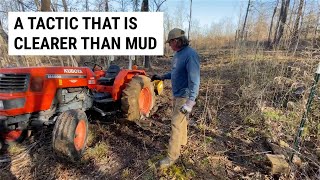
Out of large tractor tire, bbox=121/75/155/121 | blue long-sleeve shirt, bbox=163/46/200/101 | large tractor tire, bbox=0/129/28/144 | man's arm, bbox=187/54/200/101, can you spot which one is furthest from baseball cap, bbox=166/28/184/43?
large tractor tire, bbox=0/129/28/144

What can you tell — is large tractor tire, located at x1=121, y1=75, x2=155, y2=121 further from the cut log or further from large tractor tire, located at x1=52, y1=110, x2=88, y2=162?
the cut log

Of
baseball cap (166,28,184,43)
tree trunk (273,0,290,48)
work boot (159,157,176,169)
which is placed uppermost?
tree trunk (273,0,290,48)

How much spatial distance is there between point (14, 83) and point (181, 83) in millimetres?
2120

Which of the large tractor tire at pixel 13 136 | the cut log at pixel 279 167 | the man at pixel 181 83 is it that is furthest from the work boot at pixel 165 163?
the large tractor tire at pixel 13 136

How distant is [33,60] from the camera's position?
28.5 ft

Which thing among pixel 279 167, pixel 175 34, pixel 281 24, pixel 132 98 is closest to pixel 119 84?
pixel 132 98

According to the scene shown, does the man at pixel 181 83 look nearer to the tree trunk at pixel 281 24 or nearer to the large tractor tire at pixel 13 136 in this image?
the large tractor tire at pixel 13 136

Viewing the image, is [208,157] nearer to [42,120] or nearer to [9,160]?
[42,120]

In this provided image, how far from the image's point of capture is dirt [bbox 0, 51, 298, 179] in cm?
315

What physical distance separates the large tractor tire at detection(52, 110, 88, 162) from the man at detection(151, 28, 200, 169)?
1103 millimetres

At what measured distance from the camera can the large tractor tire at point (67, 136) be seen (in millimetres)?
3072

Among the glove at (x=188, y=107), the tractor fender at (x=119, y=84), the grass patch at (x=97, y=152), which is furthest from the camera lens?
the tractor fender at (x=119, y=84)

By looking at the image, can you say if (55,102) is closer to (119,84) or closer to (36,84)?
(36,84)

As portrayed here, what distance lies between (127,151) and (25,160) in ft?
4.51
